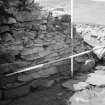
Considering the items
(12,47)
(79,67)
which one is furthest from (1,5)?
(79,67)

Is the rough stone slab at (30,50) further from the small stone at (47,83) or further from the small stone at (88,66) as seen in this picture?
the small stone at (88,66)

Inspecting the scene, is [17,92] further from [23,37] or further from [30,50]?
[23,37]

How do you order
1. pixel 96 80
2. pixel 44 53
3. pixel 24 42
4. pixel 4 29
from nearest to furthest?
1. pixel 4 29
2. pixel 24 42
3. pixel 44 53
4. pixel 96 80

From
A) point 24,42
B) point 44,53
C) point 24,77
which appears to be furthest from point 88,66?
point 24,42

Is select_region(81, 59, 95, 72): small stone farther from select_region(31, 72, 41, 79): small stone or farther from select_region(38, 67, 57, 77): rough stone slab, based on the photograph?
select_region(31, 72, 41, 79): small stone

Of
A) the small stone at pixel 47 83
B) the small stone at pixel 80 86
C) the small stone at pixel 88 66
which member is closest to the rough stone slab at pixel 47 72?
the small stone at pixel 47 83

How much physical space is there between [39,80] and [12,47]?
1133mm

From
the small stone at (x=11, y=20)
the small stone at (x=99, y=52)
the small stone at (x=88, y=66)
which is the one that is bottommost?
the small stone at (x=88, y=66)

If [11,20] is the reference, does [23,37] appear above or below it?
below

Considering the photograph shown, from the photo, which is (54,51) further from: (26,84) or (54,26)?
(26,84)

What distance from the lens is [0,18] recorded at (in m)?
3.54

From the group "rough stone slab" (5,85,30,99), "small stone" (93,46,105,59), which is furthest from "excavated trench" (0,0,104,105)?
"small stone" (93,46,105,59)

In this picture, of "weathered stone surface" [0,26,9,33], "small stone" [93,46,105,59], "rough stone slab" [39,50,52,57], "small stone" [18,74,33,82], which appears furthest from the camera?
"small stone" [93,46,105,59]

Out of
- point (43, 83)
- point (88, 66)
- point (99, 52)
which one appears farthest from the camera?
point (99, 52)
